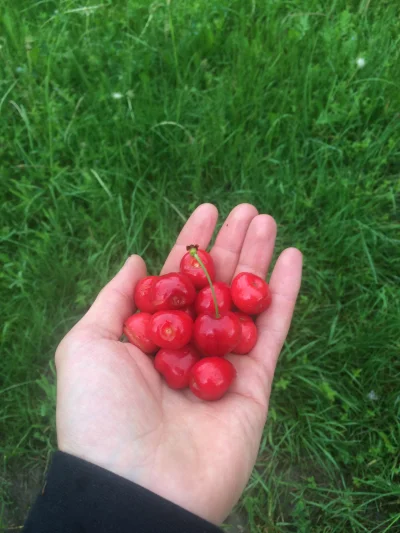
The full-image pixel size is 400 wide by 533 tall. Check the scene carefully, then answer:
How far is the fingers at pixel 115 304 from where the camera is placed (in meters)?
2.57

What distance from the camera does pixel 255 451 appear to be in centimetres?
248

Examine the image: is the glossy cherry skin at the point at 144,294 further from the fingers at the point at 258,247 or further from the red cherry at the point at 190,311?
the fingers at the point at 258,247

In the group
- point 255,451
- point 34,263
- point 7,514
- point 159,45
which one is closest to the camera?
point 255,451

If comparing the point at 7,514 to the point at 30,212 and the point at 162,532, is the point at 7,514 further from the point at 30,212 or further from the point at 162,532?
the point at 30,212

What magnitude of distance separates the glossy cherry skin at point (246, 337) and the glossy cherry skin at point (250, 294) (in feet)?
0.22

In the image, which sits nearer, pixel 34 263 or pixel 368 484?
pixel 368 484

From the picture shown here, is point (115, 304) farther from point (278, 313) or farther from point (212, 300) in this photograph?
point (278, 313)

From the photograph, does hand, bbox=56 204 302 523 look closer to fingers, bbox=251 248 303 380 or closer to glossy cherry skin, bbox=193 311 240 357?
fingers, bbox=251 248 303 380

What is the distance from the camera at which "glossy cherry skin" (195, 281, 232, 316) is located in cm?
273

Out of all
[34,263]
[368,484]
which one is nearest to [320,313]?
[368,484]

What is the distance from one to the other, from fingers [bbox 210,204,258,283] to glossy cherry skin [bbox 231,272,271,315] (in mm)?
360

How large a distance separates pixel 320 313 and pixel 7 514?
2131mm

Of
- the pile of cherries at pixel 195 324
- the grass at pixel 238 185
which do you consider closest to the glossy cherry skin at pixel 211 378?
the pile of cherries at pixel 195 324

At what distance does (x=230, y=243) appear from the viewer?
3211 mm
